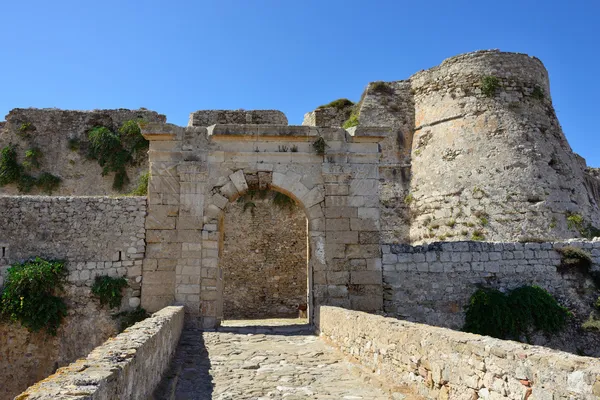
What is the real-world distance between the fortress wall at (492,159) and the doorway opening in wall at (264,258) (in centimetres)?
386

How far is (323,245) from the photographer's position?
9680 mm

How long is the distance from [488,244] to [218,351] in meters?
5.84

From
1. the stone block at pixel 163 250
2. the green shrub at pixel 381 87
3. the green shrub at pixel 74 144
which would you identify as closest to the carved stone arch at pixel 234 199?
the stone block at pixel 163 250

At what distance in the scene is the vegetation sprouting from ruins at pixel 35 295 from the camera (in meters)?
8.68

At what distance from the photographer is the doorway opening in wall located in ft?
50.8

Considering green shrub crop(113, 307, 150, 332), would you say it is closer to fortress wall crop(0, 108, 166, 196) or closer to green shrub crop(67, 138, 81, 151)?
fortress wall crop(0, 108, 166, 196)

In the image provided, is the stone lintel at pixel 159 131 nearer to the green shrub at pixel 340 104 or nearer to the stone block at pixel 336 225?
the stone block at pixel 336 225

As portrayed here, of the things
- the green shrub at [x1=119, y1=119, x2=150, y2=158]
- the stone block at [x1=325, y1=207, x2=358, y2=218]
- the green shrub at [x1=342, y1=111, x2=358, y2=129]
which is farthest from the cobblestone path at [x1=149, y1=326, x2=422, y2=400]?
the green shrub at [x1=119, y1=119, x2=150, y2=158]

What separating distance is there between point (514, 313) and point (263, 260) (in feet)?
27.6

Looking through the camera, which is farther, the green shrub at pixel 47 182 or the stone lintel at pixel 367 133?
the green shrub at pixel 47 182

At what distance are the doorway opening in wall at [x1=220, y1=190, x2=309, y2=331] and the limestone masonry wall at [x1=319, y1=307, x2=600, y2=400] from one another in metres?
9.29

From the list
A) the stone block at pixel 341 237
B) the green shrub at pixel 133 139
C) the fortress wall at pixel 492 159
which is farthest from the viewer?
the green shrub at pixel 133 139

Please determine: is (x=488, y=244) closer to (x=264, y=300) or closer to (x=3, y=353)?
(x=264, y=300)

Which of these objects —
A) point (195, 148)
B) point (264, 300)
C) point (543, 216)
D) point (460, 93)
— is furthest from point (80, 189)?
point (543, 216)
